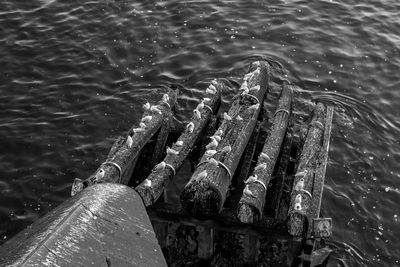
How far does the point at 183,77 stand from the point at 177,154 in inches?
303

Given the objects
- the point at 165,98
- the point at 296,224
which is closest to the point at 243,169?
the point at 296,224

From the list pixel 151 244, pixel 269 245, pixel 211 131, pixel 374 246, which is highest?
pixel 151 244

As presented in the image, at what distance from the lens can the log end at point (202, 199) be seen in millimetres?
8656

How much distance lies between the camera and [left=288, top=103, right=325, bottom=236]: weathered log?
8586mm

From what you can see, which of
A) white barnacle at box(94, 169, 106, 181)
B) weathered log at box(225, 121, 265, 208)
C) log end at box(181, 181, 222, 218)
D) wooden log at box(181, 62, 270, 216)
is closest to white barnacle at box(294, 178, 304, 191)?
wooden log at box(181, 62, 270, 216)

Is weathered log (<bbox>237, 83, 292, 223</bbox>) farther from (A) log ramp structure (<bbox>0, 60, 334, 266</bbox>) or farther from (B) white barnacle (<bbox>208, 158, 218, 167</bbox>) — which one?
(B) white barnacle (<bbox>208, 158, 218, 167</bbox>)

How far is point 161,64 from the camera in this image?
18141 millimetres

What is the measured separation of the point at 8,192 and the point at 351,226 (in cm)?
931

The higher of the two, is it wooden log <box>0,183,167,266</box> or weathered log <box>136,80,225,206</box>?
wooden log <box>0,183,167,266</box>

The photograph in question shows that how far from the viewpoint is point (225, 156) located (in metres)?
9.62

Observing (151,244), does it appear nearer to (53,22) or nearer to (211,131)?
(211,131)

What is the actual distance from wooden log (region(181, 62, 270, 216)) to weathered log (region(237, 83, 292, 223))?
0.43m

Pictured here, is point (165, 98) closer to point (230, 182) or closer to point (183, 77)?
point (230, 182)

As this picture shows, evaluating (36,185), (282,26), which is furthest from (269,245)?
(282,26)
